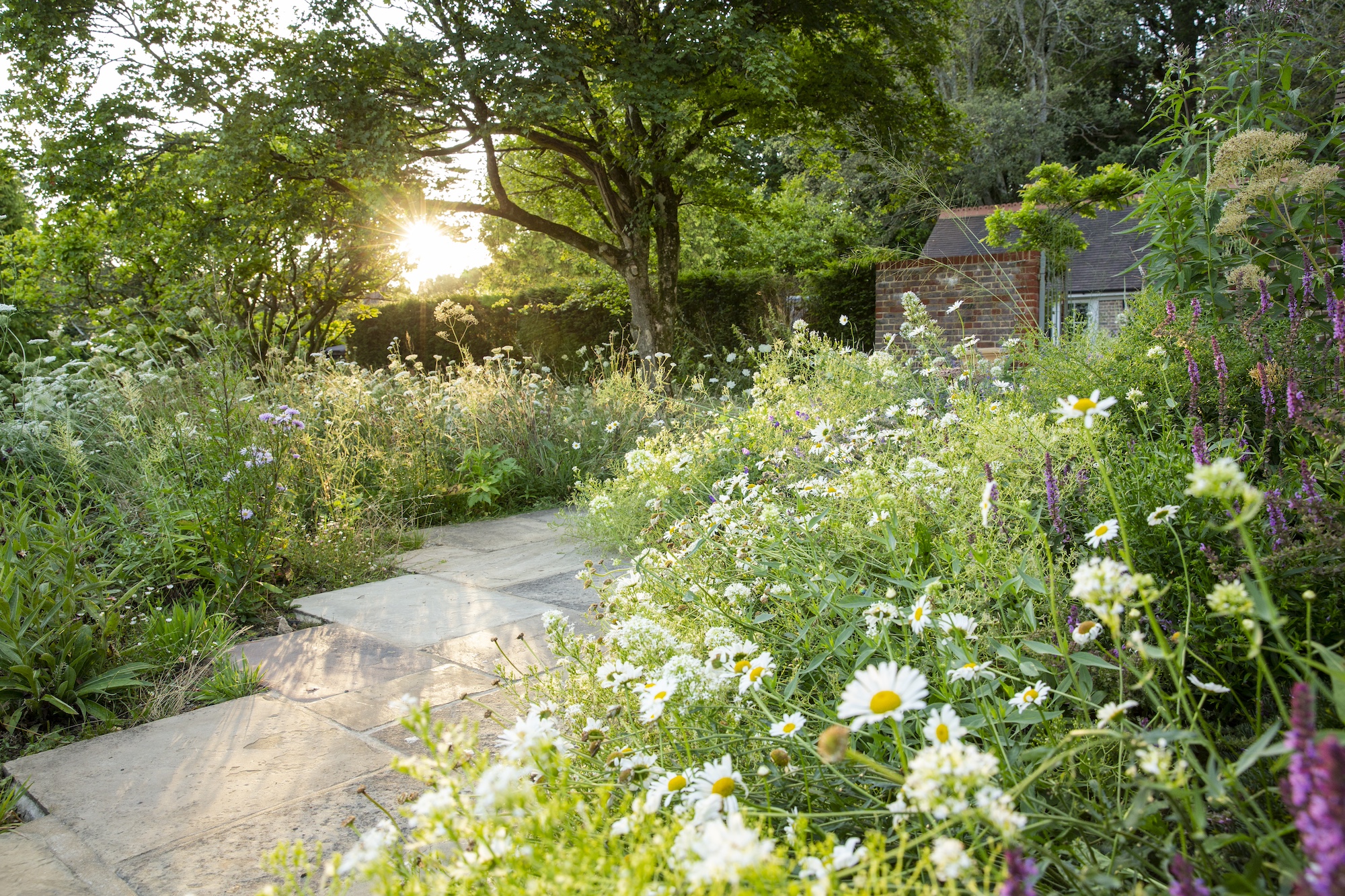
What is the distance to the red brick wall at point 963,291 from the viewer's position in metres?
7.18

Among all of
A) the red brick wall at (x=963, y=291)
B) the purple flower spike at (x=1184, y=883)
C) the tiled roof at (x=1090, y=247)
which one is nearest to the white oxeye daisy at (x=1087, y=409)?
the purple flower spike at (x=1184, y=883)

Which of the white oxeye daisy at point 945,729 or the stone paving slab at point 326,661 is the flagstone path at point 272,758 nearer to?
the stone paving slab at point 326,661

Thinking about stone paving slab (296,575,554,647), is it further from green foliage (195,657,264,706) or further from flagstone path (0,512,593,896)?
green foliage (195,657,264,706)

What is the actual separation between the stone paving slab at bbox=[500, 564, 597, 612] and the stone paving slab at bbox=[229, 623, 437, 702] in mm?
630

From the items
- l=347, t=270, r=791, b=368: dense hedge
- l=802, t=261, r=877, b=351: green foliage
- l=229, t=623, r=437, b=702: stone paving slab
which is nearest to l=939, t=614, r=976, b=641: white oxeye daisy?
l=229, t=623, r=437, b=702: stone paving slab

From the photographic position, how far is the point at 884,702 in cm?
82

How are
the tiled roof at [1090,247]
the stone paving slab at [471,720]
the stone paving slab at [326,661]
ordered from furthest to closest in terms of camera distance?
the tiled roof at [1090,247]
the stone paving slab at [326,661]
the stone paving slab at [471,720]

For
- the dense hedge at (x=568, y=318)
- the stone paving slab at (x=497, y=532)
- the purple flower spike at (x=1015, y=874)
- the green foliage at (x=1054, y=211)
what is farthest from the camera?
the dense hedge at (x=568, y=318)

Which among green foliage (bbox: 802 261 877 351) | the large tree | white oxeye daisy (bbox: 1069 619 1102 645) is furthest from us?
green foliage (bbox: 802 261 877 351)

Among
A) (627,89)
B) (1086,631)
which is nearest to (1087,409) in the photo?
(1086,631)

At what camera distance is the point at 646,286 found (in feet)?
37.0

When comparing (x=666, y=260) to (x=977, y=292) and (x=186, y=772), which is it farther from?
(x=186, y=772)

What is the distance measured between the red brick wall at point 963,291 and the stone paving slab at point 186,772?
242 inches

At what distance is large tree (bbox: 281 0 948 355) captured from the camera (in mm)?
8930
